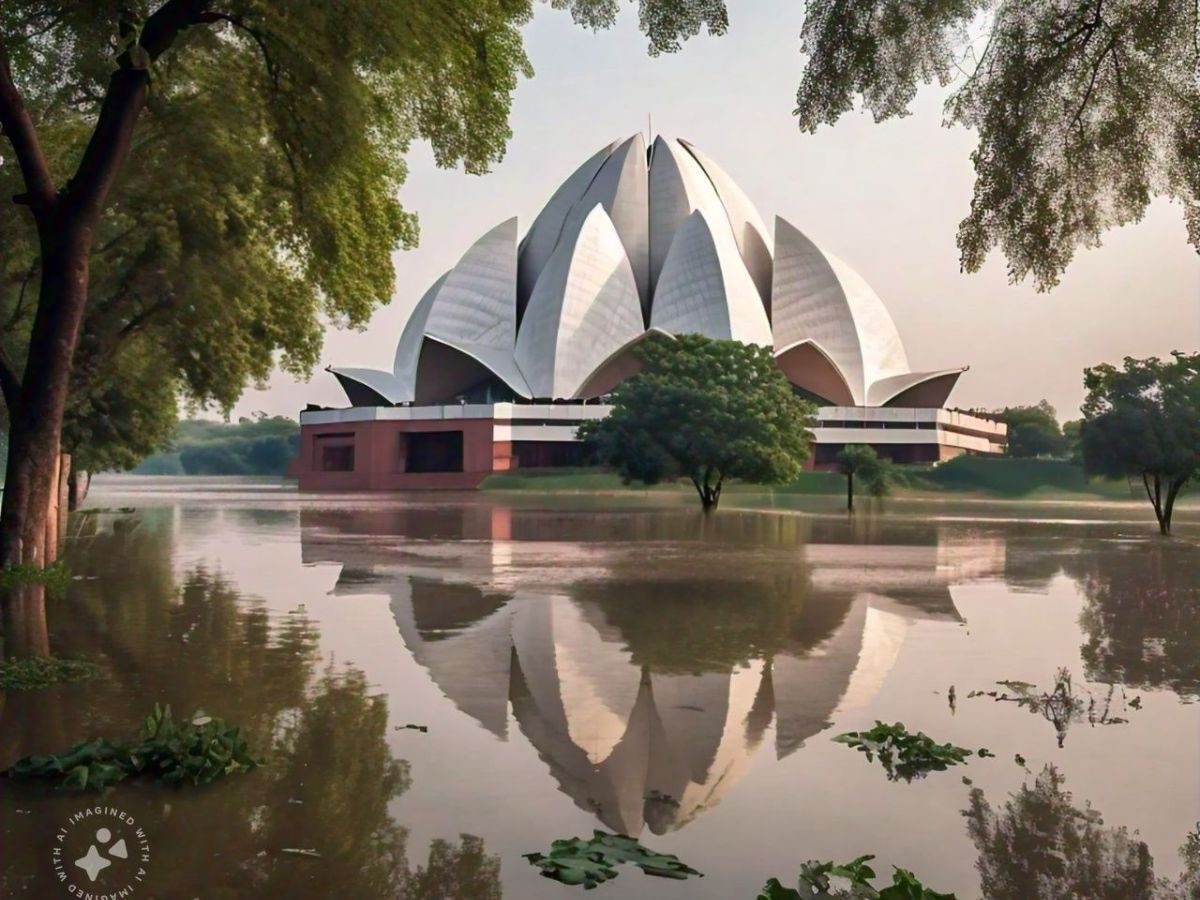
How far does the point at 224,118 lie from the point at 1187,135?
28.2 ft

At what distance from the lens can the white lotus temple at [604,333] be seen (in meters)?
58.1

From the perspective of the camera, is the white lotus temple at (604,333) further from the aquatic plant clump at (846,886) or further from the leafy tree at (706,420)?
the aquatic plant clump at (846,886)

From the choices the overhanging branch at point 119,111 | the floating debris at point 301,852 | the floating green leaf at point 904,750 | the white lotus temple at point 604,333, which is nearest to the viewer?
the floating debris at point 301,852

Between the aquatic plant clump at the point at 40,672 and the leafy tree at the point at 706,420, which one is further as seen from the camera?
the leafy tree at the point at 706,420

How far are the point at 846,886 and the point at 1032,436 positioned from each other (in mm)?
72473

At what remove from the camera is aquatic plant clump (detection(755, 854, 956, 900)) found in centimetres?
284

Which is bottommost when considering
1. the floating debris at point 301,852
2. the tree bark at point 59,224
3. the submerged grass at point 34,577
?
the floating debris at point 301,852

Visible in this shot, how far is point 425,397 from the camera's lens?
69.3m

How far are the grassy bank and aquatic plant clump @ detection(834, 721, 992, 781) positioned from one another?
1632 inches

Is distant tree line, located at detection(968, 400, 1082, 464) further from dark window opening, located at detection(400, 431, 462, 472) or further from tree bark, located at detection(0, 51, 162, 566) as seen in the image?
tree bark, located at detection(0, 51, 162, 566)

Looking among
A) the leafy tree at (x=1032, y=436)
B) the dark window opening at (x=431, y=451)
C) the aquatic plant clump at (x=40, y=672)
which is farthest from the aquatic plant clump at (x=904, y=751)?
the leafy tree at (x=1032, y=436)

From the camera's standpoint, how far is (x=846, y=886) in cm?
307

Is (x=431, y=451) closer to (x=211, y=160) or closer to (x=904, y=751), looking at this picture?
(x=211, y=160)

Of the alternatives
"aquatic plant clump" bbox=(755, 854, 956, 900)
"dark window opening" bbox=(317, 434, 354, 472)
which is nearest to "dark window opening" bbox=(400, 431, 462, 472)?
"dark window opening" bbox=(317, 434, 354, 472)
